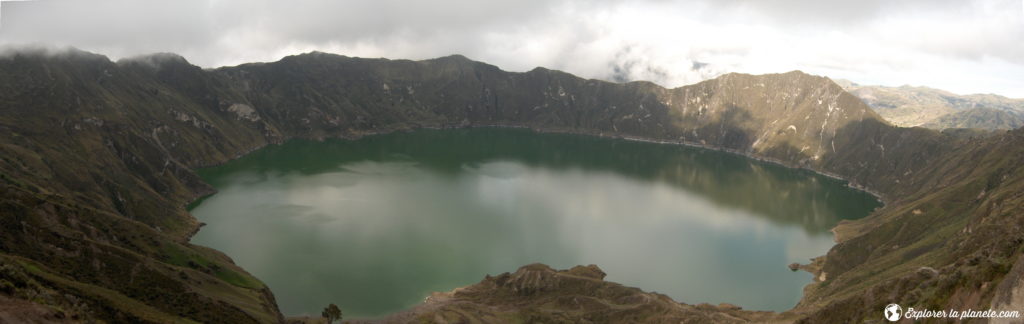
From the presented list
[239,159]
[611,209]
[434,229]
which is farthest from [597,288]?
A: [239,159]

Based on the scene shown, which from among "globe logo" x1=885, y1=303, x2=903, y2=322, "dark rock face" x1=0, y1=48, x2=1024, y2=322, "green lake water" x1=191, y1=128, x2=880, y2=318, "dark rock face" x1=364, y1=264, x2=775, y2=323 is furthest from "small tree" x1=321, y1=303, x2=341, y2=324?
"globe logo" x1=885, y1=303, x2=903, y2=322

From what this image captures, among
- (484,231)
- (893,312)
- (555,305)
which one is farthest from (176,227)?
(893,312)

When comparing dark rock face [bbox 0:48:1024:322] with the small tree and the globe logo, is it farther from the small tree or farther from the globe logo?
the small tree

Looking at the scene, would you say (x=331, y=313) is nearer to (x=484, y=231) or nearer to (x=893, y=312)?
(x=484, y=231)

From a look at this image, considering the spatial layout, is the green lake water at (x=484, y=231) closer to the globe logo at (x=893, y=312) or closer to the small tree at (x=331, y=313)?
the small tree at (x=331, y=313)

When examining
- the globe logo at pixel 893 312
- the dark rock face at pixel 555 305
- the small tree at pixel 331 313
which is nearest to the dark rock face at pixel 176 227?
the dark rock face at pixel 555 305

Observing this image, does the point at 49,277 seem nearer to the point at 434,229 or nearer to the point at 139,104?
the point at 434,229
